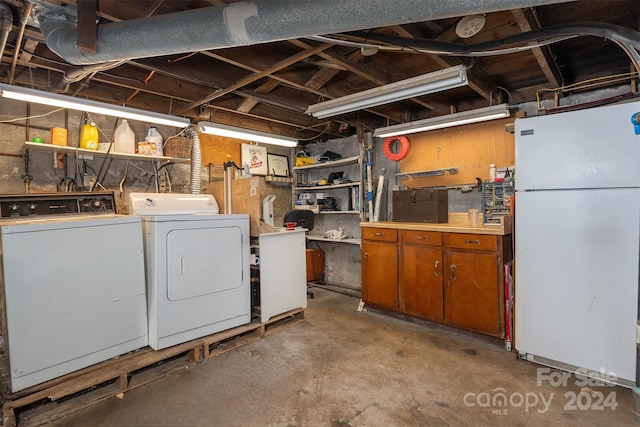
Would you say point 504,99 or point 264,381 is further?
point 504,99

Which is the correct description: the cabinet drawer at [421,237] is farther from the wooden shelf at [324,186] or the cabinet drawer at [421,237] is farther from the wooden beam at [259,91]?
the wooden beam at [259,91]

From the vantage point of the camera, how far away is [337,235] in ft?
15.9

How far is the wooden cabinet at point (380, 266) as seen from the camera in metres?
3.57

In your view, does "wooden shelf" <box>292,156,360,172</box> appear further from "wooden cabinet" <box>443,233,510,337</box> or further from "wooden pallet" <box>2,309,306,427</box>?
"wooden pallet" <box>2,309,306,427</box>

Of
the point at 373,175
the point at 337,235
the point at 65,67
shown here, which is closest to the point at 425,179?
the point at 373,175

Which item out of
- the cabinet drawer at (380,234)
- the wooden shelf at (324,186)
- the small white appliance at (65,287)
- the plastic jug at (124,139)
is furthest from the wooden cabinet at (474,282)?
the plastic jug at (124,139)

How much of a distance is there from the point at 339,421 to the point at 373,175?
331cm

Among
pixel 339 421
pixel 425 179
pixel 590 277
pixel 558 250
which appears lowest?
pixel 339 421

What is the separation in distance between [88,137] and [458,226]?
388 centimetres

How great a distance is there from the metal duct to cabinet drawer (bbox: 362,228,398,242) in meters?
2.46

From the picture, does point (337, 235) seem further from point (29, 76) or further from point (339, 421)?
point (29, 76)

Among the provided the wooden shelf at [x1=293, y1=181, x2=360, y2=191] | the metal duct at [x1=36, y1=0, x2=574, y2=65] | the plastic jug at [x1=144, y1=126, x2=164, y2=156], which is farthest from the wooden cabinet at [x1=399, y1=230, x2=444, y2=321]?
the plastic jug at [x1=144, y1=126, x2=164, y2=156]

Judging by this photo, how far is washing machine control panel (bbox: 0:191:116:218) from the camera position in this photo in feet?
7.30

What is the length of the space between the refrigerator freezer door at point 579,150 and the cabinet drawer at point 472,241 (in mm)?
542
